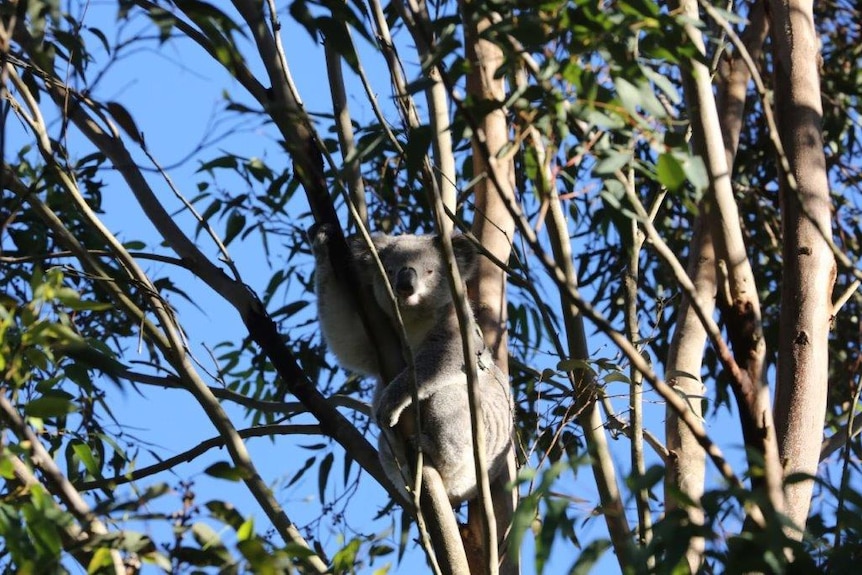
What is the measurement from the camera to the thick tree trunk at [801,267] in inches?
95.7

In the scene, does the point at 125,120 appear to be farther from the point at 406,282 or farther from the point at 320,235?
the point at 406,282

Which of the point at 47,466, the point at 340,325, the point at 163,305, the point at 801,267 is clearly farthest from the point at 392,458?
the point at 47,466

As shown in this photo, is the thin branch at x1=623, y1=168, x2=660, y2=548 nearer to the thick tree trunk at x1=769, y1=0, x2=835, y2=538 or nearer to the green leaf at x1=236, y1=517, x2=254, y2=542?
the thick tree trunk at x1=769, y1=0, x2=835, y2=538

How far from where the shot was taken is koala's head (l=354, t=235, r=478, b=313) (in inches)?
146

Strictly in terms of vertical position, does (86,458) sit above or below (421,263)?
below

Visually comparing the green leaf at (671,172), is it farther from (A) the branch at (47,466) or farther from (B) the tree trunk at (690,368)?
(B) the tree trunk at (690,368)

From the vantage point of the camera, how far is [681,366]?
3105 mm

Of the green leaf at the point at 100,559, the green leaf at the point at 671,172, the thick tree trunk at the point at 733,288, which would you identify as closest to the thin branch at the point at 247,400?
the green leaf at the point at 100,559

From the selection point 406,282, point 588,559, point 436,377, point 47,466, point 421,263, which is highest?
point 421,263

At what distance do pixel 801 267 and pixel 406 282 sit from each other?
137cm

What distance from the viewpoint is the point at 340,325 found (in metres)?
3.50

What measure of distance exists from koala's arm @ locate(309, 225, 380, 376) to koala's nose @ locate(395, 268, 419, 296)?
20cm

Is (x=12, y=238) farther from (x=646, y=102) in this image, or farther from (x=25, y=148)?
(x=646, y=102)

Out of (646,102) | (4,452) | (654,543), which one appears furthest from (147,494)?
(646,102)
